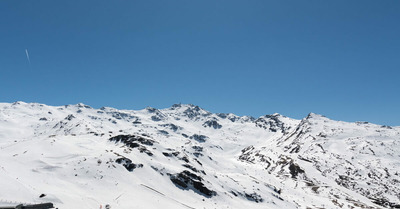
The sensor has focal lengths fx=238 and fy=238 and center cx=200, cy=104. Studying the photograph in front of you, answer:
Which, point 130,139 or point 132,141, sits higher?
point 130,139

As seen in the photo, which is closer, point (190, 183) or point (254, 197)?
point (190, 183)

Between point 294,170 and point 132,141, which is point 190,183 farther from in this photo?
point 294,170

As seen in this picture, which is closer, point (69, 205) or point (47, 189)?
point (69, 205)

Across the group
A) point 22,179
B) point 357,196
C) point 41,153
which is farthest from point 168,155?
point 357,196

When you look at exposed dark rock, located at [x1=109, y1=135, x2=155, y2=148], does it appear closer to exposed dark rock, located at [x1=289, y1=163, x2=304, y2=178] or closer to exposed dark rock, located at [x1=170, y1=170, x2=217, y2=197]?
exposed dark rock, located at [x1=170, y1=170, x2=217, y2=197]

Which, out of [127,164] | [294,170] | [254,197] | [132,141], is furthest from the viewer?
[294,170]

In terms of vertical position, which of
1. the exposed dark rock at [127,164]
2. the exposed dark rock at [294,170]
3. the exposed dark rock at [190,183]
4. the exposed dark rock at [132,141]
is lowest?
the exposed dark rock at [190,183]

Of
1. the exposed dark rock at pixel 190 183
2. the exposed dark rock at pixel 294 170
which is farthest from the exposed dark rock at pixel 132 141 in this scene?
the exposed dark rock at pixel 294 170

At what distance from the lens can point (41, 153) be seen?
49250 mm

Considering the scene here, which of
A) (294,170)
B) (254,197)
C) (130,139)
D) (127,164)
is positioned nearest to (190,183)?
(127,164)

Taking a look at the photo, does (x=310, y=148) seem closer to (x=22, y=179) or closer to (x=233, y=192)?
(x=233, y=192)

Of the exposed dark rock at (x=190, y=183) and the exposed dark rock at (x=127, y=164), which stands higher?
the exposed dark rock at (x=127, y=164)

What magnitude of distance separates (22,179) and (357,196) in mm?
101351

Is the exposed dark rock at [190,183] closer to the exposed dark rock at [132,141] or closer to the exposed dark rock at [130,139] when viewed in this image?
the exposed dark rock at [132,141]
